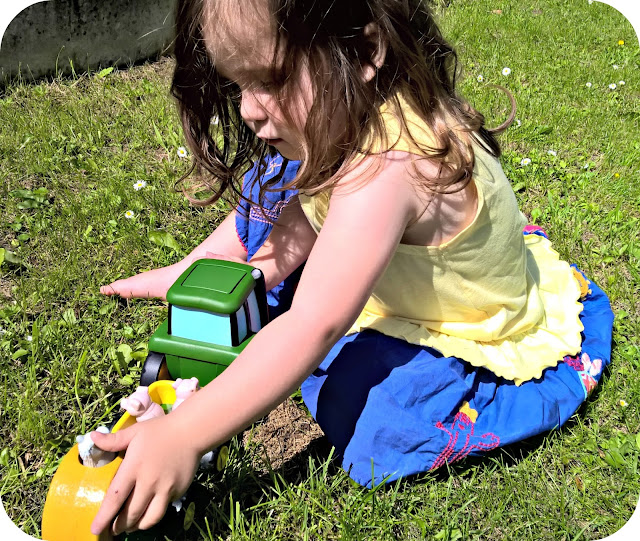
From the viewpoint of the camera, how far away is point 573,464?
1551 millimetres

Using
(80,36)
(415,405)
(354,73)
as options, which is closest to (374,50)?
(354,73)

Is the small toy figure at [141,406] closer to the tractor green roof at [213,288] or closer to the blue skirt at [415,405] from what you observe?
the tractor green roof at [213,288]

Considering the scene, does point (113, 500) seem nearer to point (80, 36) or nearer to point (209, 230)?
point (209, 230)

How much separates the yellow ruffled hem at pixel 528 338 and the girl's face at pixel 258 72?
55 cm

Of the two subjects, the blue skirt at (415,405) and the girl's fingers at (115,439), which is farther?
the blue skirt at (415,405)

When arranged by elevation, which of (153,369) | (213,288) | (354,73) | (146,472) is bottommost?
(153,369)

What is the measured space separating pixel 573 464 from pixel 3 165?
222 cm

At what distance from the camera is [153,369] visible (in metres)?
1.51

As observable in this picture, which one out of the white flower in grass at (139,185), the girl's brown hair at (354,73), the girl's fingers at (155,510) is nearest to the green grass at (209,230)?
the white flower in grass at (139,185)

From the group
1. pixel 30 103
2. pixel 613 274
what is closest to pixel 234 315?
pixel 613 274

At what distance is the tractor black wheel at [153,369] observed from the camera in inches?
59.3

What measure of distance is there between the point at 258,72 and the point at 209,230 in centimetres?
110

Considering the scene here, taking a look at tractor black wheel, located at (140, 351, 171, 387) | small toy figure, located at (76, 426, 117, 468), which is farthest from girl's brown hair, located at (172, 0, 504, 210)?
small toy figure, located at (76, 426, 117, 468)

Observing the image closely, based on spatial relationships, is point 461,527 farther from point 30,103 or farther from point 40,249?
point 30,103
